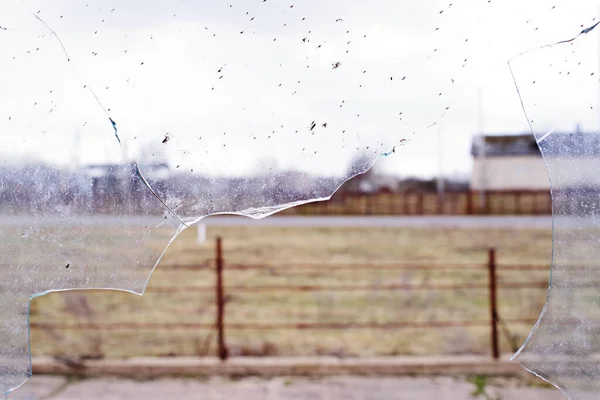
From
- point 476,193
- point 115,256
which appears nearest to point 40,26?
point 115,256

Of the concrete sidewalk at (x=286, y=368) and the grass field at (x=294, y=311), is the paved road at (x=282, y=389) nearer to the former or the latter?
the concrete sidewalk at (x=286, y=368)

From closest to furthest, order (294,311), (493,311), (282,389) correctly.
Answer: (282,389)
(493,311)
(294,311)

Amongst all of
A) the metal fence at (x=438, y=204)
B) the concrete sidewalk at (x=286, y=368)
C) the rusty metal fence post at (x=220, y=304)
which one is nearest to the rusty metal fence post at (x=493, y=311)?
the concrete sidewalk at (x=286, y=368)

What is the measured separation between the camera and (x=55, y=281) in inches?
51.6

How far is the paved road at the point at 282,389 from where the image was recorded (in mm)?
3053

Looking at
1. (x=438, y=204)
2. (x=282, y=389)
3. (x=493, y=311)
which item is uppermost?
(x=438, y=204)

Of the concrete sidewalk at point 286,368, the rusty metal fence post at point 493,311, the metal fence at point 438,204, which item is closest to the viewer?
the concrete sidewalk at point 286,368

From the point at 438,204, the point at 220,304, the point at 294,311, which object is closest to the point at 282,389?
the point at 220,304

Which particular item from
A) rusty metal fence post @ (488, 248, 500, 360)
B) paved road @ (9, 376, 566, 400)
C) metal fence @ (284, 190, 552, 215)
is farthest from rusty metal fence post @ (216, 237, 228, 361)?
metal fence @ (284, 190, 552, 215)

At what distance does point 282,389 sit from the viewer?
3178 mm

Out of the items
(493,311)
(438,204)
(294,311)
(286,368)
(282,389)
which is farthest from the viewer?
(438,204)

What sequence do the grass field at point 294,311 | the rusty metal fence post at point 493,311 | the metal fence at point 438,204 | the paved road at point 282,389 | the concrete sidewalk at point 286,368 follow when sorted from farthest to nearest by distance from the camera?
the metal fence at point 438,204 < the grass field at point 294,311 < the rusty metal fence post at point 493,311 < the concrete sidewalk at point 286,368 < the paved road at point 282,389

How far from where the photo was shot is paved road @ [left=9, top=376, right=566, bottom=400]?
3.05 metres

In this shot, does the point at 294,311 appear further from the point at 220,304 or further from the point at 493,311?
the point at 493,311
